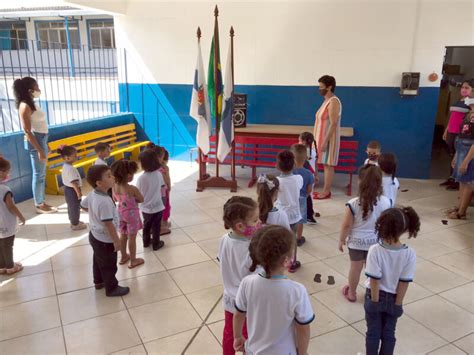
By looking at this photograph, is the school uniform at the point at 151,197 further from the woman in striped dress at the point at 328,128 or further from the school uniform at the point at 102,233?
the woman in striped dress at the point at 328,128

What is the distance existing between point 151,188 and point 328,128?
273 cm

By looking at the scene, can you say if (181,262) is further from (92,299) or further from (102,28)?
(102,28)

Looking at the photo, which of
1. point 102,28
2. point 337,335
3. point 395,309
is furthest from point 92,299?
point 102,28

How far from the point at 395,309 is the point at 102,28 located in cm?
1536

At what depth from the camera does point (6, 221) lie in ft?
10.1

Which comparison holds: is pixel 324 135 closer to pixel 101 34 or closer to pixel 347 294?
pixel 347 294

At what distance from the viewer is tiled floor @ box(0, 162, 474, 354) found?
7.96 ft

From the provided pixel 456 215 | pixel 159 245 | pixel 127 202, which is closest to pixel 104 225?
pixel 127 202

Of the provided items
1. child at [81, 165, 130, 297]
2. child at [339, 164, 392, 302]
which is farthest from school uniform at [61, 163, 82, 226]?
child at [339, 164, 392, 302]

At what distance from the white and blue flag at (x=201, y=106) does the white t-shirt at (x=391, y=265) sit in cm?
389

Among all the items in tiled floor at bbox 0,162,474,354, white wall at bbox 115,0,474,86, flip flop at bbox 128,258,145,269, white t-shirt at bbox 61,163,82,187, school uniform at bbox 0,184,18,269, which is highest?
white wall at bbox 115,0,474,86

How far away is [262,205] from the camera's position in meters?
2.32

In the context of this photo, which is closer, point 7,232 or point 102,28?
point 7,232

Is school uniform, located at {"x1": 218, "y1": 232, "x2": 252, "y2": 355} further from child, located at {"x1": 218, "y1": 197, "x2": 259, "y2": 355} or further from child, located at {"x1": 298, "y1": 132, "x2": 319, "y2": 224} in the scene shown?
child, located at {"x1": 298, "y1": 132, "x2": 319, "y2": 224}
